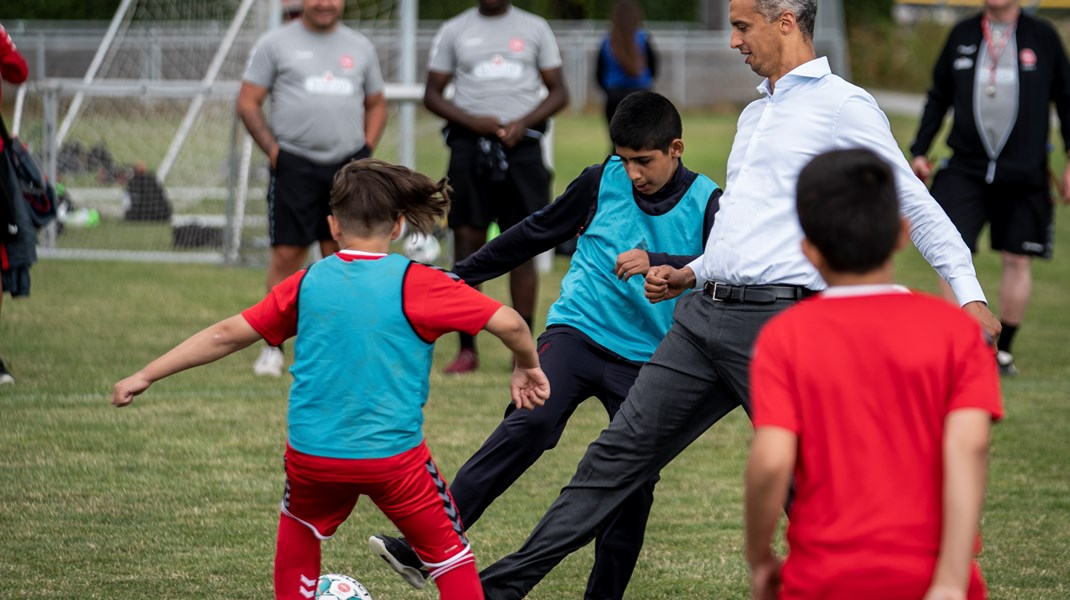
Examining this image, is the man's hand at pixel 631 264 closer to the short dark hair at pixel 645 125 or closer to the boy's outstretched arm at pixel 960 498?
the short dark hair at pixel 645 125

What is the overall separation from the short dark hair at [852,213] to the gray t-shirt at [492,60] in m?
6.22

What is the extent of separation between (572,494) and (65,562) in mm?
1940

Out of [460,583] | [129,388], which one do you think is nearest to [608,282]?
[460,583]

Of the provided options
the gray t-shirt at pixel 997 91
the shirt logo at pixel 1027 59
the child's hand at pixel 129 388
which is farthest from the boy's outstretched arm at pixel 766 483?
the shirt logo at pixel 1027 59

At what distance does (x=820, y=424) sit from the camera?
2.74 meters

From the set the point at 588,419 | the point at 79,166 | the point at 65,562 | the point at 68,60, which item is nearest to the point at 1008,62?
the point at 588,419

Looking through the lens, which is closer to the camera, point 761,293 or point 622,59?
point 761,293

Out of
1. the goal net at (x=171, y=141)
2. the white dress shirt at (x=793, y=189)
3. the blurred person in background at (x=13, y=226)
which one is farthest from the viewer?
the goal net at (x=171, y=141)

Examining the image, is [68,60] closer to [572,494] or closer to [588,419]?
[588,419]

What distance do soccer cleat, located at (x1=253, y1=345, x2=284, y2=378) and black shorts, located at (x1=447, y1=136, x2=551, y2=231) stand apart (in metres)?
1.33

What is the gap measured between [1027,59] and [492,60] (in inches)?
125

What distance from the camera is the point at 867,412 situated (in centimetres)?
271

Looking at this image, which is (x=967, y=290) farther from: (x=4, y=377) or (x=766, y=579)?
(x=4, y=377)

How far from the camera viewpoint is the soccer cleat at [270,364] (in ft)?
27.8
